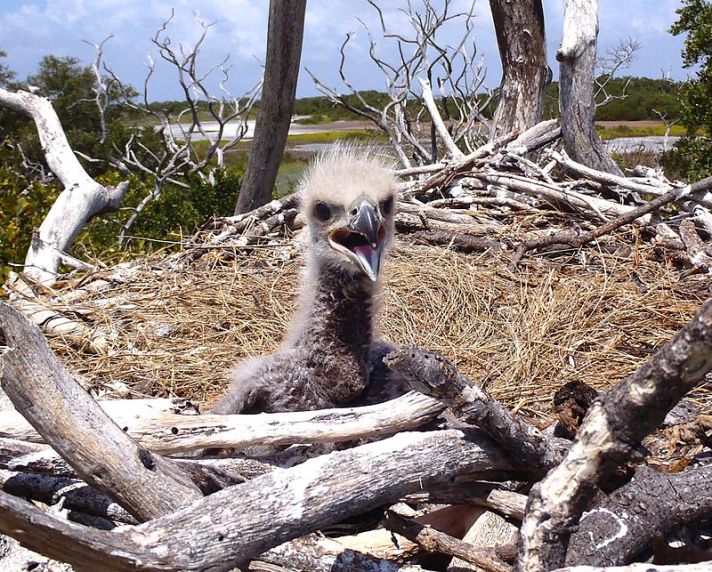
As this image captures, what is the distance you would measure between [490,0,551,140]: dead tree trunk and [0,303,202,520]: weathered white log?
16.6 ft

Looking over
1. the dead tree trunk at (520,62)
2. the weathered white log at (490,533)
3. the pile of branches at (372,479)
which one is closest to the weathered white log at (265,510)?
the pile of branches at (372,479)

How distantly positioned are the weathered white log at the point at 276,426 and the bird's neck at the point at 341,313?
0.56m

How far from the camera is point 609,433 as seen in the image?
53.7 inches

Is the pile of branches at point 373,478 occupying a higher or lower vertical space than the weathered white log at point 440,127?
lower

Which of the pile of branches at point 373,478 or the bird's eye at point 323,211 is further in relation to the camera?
the bird's eye at point 323,211

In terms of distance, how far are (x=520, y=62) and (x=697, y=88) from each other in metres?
3.65

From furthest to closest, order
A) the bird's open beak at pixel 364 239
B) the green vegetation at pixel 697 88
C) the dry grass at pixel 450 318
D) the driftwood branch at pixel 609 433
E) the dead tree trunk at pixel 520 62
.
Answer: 1. the green vegetation at pixel 697 88
2. the dead tree trunk at pixel 520 62
3. the dry grass at pixel 450 318
4. the bird's open beak at pixel 364 239
5. the driftwood branch at pixel 609 433

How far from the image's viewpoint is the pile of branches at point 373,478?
1.40 meters

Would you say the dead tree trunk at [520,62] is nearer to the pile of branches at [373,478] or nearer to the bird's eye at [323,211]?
the bird's eye at [323,211]

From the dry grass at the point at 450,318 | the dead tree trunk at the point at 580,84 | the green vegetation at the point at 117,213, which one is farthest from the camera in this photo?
the green vegetation at the point at 117,213

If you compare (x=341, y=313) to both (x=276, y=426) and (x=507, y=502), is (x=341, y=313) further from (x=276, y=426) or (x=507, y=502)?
(x=507, y=502)

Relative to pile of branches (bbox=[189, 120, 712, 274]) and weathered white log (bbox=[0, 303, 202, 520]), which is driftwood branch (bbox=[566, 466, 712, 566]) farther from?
pile of branches (bbox=[189, 120, 712, 274])

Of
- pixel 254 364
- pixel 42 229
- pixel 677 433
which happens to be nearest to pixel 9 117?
pixel 42 229

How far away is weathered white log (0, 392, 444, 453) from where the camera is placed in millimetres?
1913
